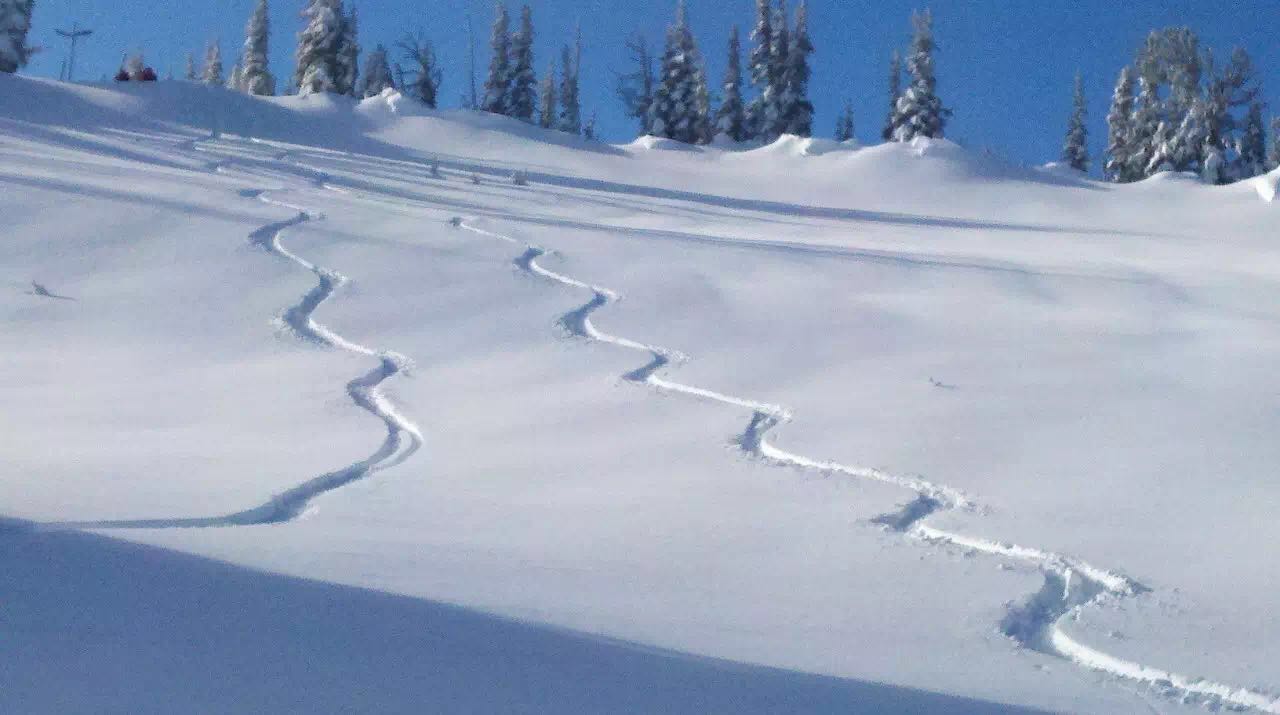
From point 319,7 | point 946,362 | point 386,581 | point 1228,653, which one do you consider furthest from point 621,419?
point 319,7

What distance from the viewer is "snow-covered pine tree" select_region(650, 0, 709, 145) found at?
138 ft

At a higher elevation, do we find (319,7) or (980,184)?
(319,7)

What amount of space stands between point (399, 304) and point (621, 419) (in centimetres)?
338

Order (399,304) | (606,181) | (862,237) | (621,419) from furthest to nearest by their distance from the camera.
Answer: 1. (606,181)
2. (862,237)
3. (399,304)
4. (621,419)

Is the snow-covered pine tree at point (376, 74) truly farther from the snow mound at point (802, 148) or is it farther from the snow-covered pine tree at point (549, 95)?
the snow mound at point (802, 148)

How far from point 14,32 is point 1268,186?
3100 centimetres

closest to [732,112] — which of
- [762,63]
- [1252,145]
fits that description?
[762,63]

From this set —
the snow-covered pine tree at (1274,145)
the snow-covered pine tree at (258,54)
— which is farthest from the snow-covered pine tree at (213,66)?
the snow-covered pine tree at (1274,145)

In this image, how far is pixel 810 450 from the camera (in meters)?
5.59

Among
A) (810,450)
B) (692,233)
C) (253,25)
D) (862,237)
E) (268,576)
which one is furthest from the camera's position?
(253,25)

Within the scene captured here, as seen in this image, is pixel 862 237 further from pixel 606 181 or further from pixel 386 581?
pixel 386 581

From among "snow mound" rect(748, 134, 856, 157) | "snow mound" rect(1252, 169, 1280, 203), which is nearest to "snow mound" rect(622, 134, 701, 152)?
"snow mound" rect(748, 134, 856, 157)

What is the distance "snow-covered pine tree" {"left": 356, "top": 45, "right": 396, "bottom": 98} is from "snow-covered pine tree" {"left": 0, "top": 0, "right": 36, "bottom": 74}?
57.7ft

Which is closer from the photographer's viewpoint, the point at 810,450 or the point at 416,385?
the point at 810,450
